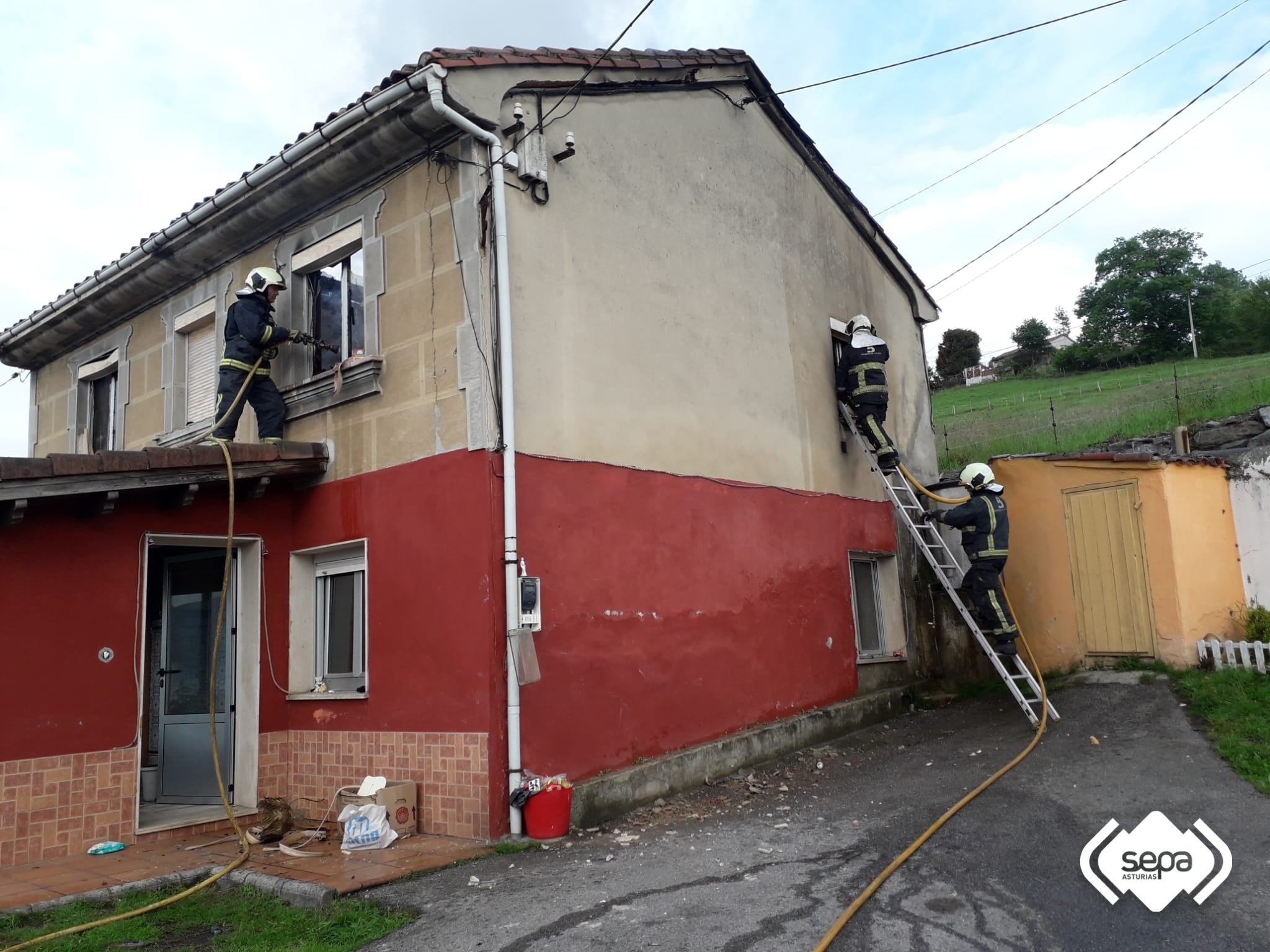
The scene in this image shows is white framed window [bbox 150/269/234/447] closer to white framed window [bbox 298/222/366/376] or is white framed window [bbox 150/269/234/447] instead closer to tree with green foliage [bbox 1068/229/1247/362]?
white framed window [bbox 298/222/366/376]

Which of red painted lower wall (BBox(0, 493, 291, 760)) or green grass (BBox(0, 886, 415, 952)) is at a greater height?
red painted lower wall (BBox(0, 493, 291, 760))

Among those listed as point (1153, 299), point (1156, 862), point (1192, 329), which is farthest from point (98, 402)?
point (1153, 299)

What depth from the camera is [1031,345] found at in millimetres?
55562

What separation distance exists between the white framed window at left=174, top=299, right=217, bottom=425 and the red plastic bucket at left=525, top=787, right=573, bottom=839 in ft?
18.7

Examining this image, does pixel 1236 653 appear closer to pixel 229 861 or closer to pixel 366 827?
pixel 366 827

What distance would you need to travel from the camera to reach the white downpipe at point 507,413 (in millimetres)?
6773

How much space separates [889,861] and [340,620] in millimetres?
5043

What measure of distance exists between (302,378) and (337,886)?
4935 mm

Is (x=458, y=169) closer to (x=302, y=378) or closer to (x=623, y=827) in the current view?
(x=302, y=378)

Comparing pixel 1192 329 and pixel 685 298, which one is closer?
pixel 685 298

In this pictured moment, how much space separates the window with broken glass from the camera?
28.1 ft

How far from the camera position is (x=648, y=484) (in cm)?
830

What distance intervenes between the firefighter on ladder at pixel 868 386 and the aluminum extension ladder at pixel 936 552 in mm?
120

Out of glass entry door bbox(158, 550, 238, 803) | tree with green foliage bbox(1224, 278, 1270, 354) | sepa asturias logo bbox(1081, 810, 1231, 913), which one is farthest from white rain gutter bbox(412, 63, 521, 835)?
tree with green foliage bbox(1224, 278, 1270, 354)
